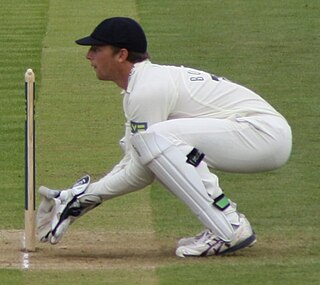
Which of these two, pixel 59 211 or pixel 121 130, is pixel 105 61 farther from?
pixel 121 130

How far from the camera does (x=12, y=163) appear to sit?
1159 centimetres

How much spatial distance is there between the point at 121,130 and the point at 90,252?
4.75 m

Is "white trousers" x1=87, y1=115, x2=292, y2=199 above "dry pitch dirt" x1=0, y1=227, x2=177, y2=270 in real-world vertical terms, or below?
above

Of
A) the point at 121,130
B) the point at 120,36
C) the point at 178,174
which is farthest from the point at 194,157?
the point at 121,130

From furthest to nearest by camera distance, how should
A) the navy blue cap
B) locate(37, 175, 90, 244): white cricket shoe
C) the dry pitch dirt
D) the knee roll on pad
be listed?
locate(37, 175, 90, 244): white cricket shoe, the navy blue cap, the dry pitch dirt, the knee roll on pad

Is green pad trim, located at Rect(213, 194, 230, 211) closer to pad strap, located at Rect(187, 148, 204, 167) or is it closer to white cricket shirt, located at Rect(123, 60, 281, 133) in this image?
pad strap, located at Rect(187, 148, 204, 167)

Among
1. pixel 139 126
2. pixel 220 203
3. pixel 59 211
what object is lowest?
pixel 59 211

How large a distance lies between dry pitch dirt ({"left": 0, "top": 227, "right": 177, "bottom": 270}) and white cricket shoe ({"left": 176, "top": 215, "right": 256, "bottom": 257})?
11 centimetres

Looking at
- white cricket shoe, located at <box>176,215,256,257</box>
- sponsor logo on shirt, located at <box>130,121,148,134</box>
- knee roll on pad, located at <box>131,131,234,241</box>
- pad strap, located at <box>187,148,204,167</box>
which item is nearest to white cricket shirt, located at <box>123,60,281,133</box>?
sponsor logo on shirt, located at <box>130,121,148,134</box>

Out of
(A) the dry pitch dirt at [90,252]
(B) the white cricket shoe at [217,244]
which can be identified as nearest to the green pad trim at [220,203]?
(B) the white cricket shoe at [217,244]

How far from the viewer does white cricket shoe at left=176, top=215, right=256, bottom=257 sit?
7992 mm

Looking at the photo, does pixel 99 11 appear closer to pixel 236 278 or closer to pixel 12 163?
pixel 12 163

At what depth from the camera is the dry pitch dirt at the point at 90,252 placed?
7887 mm

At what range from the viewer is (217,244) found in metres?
8.00
